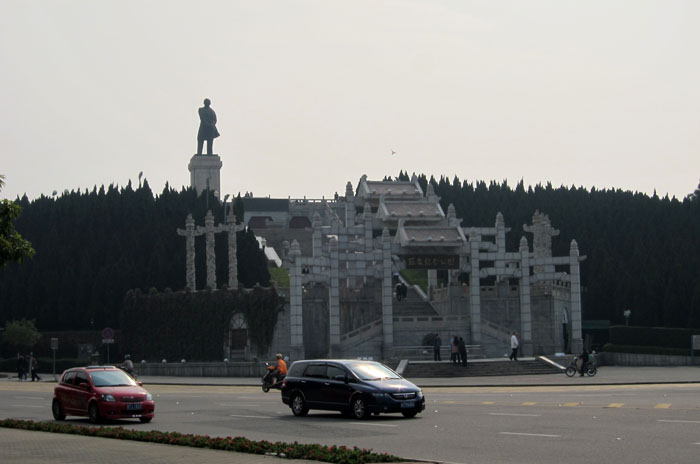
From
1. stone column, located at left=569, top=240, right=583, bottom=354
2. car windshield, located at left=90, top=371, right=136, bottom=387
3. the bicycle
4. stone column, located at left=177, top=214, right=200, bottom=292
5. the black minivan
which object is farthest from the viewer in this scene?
stone column, located at left=177, top=214, right=200, bottom=292

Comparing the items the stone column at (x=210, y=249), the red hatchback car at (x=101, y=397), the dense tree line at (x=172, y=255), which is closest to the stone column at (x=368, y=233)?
the stone column at (x=210, y=249)

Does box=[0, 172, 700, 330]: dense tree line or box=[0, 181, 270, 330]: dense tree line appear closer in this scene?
box=[0, 172, 700, 330]: dense tree line

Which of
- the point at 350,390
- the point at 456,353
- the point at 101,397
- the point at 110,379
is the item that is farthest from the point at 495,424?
the point at 456,353

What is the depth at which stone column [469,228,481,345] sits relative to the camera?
215ft

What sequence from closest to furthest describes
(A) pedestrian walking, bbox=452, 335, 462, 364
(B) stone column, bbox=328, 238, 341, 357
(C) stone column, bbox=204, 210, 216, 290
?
(A) pedestrian walking, bbox=452, 335, 462, 364
(B) stone column, bbox=328, 238, 341, 357
(C) stone column, bbox=204, 210, 216, 290

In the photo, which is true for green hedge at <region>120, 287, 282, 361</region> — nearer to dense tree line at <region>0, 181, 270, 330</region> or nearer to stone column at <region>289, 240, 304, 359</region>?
stone column at <region>289, 240, 304, 359</region>

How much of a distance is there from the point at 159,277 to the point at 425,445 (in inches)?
2708

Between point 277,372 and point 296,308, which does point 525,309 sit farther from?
point 277,372

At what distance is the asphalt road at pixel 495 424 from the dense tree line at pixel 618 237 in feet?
144

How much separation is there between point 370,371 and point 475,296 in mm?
38669

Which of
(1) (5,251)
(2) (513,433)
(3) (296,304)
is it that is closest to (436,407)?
(2) (513,433)

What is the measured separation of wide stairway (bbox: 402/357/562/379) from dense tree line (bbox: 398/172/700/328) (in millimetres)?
23619

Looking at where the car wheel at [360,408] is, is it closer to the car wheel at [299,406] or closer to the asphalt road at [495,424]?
the asphalt road at [495,424]

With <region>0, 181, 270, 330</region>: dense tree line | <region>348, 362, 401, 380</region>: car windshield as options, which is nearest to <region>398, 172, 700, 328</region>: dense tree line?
<region>0, 181, 270, 330</region>: dense tree line
